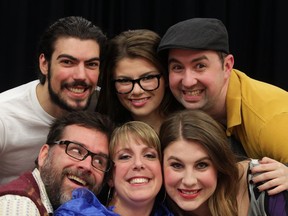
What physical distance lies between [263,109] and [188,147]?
454 millimetres

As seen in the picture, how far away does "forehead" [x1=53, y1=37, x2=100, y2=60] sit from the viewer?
→ 2336 mm

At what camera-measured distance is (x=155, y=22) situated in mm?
3555

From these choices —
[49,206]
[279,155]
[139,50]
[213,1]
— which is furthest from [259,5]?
[49,206]

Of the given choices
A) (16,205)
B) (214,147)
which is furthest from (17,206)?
(214,147)

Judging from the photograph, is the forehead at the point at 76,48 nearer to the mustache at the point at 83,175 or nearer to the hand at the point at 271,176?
the mustache at the point at 83,175

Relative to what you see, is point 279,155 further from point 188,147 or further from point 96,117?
point 96,117

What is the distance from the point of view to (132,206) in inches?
79.7

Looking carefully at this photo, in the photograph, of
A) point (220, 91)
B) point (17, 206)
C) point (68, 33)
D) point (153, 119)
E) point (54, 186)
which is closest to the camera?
point (17, 206)

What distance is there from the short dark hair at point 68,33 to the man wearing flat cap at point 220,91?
382 millimetres

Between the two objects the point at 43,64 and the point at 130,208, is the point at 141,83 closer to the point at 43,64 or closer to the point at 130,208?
the point at 43,64

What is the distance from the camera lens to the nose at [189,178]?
1.92 metres

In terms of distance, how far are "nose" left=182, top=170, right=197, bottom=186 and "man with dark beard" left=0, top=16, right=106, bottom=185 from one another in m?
0.74

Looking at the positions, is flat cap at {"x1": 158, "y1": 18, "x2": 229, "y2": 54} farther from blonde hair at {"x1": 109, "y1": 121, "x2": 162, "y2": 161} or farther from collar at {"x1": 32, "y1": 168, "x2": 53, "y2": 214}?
collar at {"x1": 32, "y1": 168, "x2": 53, "y2": 214}

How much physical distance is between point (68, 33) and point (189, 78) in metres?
0.70
